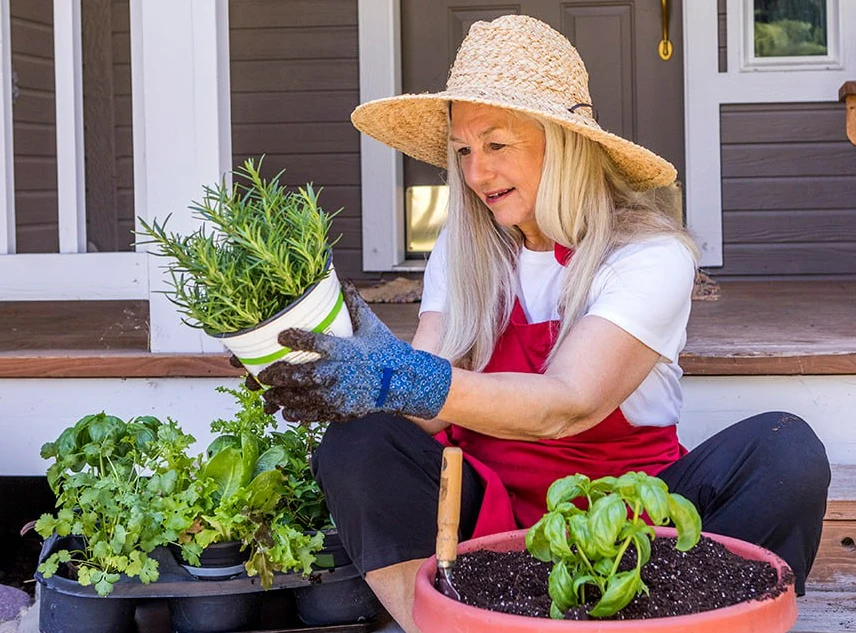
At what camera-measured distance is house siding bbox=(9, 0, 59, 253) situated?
4.35 metres

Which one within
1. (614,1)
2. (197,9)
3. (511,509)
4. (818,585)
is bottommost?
(818,585)

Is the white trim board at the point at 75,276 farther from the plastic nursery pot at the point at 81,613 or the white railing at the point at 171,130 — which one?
the plastic nursery pot at the point at 81,613

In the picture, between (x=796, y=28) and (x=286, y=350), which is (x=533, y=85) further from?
(x=796, y=28)

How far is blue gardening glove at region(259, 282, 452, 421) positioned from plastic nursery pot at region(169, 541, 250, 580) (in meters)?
0.60

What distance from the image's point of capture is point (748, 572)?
47.3 inches

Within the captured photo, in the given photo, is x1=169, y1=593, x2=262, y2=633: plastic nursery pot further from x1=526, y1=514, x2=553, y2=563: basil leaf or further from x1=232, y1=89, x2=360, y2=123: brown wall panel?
x1=232, y1=89, x2=360, y2=123: brown wall panel

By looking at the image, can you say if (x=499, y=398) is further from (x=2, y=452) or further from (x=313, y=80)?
(x=313, y=80)

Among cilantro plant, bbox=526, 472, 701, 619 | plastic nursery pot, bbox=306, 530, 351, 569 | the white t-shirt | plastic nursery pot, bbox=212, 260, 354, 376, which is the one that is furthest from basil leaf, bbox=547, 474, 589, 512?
plastic nursery pot, bbox=306, 530, 351, 569

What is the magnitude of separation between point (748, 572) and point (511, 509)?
56 cm

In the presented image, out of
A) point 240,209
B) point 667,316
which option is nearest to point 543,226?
point 667,316

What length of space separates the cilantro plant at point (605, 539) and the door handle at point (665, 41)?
11.7ft

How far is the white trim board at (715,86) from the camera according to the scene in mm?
4246

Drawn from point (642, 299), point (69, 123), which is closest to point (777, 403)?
point (642, 299)

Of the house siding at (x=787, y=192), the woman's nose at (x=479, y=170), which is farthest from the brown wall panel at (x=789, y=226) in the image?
the woman's nose at (x=479, y=170)
